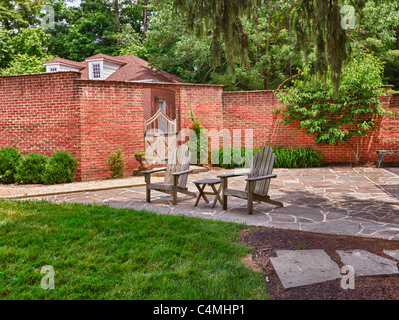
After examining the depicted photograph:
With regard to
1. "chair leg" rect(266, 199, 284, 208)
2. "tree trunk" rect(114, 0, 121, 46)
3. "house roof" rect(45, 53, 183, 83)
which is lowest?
"chair leg" rect(266, 199, 284, 208)

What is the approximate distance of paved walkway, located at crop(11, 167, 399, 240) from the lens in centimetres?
510

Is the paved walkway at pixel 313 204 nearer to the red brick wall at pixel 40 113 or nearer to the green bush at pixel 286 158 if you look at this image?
the green bush at pixel 286 158

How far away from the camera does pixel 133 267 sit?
342 centimetres

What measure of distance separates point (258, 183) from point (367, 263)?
9.66ft

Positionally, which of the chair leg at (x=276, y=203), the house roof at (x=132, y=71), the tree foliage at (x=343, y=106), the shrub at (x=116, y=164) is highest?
the house roof at (x=132, y=71)

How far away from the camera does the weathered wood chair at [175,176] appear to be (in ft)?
21.5

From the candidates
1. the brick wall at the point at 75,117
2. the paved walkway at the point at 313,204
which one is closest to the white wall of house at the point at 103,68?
the brick wall at the point at 75,117

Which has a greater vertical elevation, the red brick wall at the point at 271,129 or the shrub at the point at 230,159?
the red brick wall at the point at 271,129

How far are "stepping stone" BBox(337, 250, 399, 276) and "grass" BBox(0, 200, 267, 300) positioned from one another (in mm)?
962

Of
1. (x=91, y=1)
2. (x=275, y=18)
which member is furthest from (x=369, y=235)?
(x=91, y=1)

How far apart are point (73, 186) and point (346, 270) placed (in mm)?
6991

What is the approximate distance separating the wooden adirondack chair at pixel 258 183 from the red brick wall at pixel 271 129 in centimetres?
675

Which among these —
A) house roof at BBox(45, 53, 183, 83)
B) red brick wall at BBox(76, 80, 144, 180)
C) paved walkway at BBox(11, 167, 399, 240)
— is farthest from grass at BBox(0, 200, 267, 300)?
house roof at BBox(45, 53, 183, 83)

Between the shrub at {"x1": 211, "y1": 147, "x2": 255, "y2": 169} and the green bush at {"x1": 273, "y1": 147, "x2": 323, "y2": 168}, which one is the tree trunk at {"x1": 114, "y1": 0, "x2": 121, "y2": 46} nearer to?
the shrub at {"x1": 211, "y1": 147, "x2": 255, "y2": 169}
